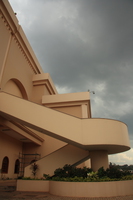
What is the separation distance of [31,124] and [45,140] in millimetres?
8134

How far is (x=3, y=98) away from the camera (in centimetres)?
977

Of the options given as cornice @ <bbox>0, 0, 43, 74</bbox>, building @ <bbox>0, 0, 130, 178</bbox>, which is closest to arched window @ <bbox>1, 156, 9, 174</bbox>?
building @ <bbox>0, 0, 130, 178</bbox>

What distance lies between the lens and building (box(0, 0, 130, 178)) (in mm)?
9085

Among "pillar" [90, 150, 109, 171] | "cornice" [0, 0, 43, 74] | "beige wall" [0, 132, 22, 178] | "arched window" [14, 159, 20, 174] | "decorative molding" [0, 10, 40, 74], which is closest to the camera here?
"pillar" [90, 150, 109, 171]

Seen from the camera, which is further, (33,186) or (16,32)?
(16,32)

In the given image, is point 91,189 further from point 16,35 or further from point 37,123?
point 16,35

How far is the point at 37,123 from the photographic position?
921cm

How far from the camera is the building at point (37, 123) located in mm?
9085

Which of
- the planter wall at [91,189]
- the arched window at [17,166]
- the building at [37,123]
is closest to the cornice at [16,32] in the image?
the building at [37,123]

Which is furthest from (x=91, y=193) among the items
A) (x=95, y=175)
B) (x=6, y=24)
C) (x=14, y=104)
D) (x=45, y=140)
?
(x=6, y=24)

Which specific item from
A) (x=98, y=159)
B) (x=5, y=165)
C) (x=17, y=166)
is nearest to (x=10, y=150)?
(x=5, y=165)

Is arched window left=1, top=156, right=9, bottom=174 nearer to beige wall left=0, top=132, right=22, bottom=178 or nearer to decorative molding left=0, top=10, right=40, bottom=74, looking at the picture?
beige wall left=0, top=132, right=22, bottom=178

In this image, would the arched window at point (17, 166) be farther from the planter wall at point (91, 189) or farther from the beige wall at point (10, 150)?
the planter wall at point (91, 189)

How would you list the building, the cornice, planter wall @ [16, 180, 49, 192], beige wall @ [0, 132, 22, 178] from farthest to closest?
beige wall @ [0, 132, 22, 178] → the cornice → the building → planter wall @ [16, 180, 49, 192]
